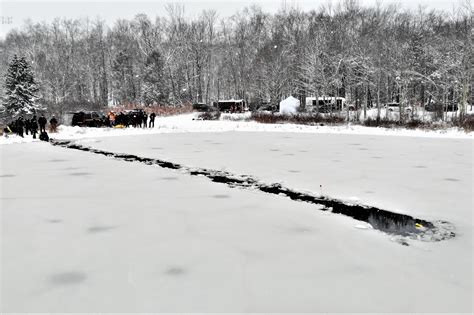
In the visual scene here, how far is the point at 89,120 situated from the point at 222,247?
2611cm

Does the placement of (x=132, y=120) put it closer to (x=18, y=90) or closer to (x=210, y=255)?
(x=18, y=90)

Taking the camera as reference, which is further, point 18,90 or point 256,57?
point 256,57

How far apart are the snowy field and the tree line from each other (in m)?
32.2

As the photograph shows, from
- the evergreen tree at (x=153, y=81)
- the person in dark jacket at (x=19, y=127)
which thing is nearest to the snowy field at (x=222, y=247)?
the person in dark jacket at (x=19, y=127)

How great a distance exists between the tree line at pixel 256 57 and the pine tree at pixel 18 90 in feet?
11.6

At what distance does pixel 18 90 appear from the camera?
37.6 meters


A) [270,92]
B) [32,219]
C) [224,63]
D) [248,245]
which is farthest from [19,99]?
[248,245]

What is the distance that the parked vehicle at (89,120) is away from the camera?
92.2 ft

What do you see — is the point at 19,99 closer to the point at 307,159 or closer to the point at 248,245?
the point at 307,159

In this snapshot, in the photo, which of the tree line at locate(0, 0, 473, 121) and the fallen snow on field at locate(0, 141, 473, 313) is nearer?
the fallen snow on field at locate(0, 141, 473, 313)

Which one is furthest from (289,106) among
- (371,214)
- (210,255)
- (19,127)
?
(210,255)

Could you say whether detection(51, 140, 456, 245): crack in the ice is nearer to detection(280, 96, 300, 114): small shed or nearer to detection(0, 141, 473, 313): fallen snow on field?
detection(0, 141, 473, 313): fallen snow on field

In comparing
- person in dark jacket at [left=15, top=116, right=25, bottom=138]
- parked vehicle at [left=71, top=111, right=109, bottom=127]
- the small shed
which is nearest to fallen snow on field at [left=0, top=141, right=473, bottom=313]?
person in dark jacket at [left=15, top=116, right=25, bottom=138]

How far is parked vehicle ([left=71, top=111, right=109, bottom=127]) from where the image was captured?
2809 centimetres
